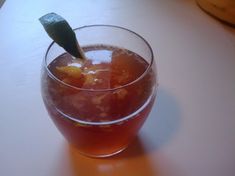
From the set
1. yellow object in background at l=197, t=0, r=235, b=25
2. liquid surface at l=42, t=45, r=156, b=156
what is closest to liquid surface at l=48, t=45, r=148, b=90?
liquid surface at l=42, t=45, r=156, b=156

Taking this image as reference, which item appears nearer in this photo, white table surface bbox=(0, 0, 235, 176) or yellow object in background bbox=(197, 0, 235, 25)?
white table surface bbox=(0, 0, 235, 176)

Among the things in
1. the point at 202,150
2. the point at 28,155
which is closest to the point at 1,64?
the point at 28,155

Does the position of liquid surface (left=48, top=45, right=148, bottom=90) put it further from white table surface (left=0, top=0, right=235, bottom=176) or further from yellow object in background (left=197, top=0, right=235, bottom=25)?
yellow object in background (left=197, top=0, right=235, bottom=25)

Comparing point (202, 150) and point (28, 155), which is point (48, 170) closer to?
point (28, 155)

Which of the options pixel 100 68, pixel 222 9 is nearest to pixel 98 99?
pixel 100 68

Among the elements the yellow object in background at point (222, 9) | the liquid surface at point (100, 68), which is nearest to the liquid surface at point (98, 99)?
the liquid surface at point (100, 68)

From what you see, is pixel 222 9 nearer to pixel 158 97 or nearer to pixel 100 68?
pixel 158 97

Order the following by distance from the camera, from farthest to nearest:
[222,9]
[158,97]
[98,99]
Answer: [222,9] → [158,97] → [98,99]

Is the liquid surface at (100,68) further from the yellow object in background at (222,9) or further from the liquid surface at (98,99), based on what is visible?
the yellow object in background at (222,9)
